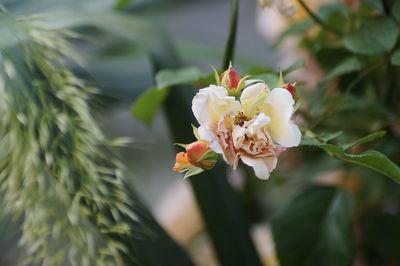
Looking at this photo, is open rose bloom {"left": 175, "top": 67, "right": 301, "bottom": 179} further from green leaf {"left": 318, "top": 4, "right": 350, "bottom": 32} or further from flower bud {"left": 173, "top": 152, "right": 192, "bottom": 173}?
green leaf {"left": 318, "top": 4, "right": 350, "bottom": 32}

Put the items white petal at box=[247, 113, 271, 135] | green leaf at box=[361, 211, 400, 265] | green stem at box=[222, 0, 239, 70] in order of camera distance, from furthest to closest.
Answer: green leaf at box=[361, 211, 400, 265] → green stem at box=[222, 0, 239, 70] → white petal at box=[247, 113, 271, 135]

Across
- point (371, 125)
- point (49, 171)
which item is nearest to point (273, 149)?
point (49, 171)

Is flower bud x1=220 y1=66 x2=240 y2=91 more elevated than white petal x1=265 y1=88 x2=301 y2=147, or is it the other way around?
flower bud x1=220 y1=66 x2=240 y2=91

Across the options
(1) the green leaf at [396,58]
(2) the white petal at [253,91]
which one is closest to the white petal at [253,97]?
(2) the white petal at [253,91]

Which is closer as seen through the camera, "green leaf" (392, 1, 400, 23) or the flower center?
the flower center

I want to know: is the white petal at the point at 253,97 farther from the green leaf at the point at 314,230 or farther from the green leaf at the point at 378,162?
the green leaf at the point at 314,230

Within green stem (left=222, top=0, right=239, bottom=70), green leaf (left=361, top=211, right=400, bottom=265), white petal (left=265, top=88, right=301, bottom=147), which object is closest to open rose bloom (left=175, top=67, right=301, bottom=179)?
white petal (left=265, top=88, right=301, bottom=147)

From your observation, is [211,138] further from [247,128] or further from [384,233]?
[384,233]

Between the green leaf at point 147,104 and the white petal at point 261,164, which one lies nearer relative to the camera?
the white petal at point 261,164

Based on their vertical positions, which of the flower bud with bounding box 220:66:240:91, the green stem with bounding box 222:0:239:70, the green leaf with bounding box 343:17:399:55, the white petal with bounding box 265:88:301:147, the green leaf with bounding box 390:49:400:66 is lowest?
the green leaf with bounding box 343:17:399:55
